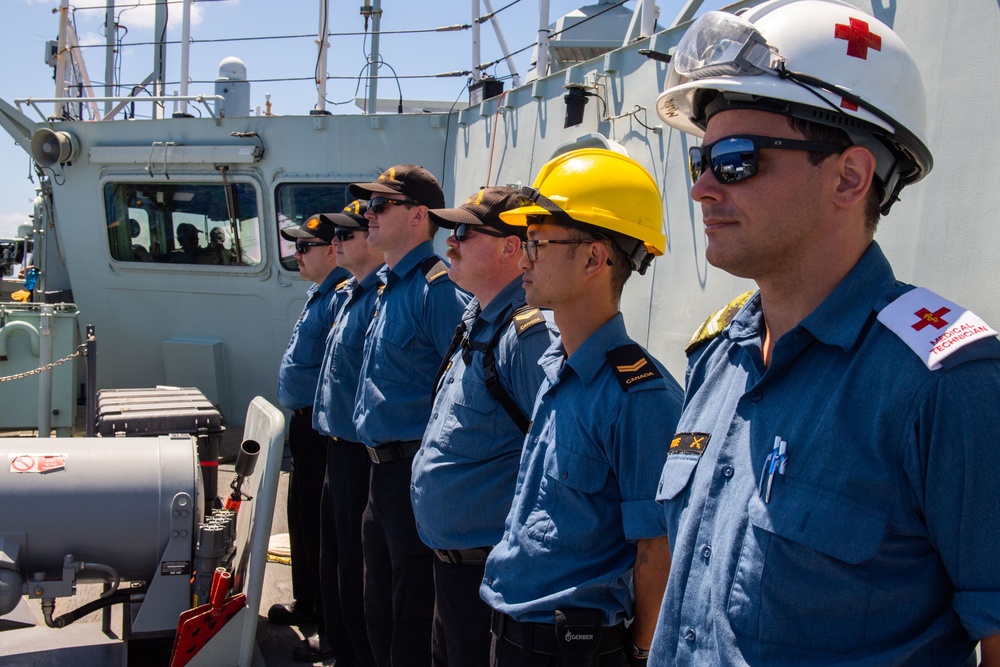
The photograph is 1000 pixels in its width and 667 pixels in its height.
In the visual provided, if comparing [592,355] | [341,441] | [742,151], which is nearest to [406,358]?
[341,441]

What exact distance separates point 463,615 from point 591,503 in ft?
2.29

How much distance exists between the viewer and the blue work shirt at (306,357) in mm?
4344

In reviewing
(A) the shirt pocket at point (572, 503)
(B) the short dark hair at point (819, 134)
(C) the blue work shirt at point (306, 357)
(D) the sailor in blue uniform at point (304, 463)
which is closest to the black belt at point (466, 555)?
(A) the shirt pocket at point (572, 503)

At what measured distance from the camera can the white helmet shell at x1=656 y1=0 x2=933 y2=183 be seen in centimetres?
122

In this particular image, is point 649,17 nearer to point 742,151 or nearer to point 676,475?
point 742,151

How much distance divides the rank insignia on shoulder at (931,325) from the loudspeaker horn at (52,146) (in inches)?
326

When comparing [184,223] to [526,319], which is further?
[184,223]

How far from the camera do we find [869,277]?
4.01 feet

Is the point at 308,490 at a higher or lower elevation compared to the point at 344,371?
lower

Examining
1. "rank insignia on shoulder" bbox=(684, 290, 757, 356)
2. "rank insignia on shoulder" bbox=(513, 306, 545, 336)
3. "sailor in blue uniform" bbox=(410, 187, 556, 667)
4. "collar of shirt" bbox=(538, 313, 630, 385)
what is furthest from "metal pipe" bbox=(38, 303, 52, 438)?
"rank insignia on shoulder" bbox=(684, 290, 757, 356)

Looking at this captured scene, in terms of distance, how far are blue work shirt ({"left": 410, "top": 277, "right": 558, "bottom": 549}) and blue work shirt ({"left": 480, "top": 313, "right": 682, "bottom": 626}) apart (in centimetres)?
40

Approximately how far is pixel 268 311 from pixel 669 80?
660cm

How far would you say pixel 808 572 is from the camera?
1.11 metres

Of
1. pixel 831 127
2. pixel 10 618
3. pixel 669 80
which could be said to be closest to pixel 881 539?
pixel 831 127
